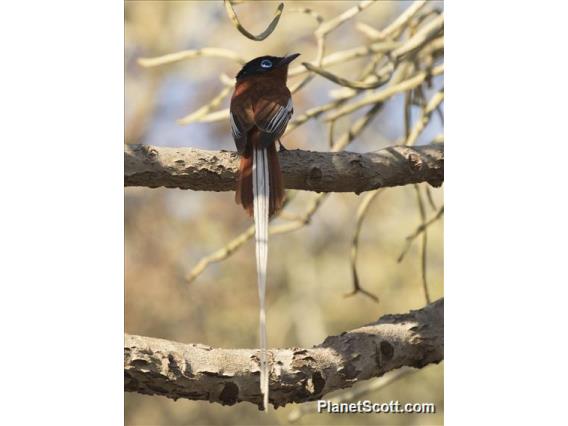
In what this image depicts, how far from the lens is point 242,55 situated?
3.05 meters

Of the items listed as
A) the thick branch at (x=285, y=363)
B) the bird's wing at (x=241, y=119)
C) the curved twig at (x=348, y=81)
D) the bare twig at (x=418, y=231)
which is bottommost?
the thick branch at (x=285, y=363)

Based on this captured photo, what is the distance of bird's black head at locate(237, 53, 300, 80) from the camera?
288cm

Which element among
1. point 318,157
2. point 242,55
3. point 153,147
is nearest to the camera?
point 153,147

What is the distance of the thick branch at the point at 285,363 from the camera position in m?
2.22

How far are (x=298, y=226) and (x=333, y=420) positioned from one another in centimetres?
71

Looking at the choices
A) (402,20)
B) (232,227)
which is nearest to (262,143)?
(232,227)

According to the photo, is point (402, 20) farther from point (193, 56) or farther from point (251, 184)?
point (251, 184)

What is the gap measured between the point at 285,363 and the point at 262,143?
0.68 m

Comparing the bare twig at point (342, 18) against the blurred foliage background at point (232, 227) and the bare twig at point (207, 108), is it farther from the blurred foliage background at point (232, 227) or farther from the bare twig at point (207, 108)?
the bare twig at point (207, 108)

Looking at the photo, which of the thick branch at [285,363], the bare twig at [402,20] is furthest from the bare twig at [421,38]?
the thick branch at [285,363]

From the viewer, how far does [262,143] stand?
260 cm

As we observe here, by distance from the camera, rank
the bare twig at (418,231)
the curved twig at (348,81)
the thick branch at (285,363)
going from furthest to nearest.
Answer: the bare twig at (418,231), the curved twig at (348,81), the thick branch at (285,363)
